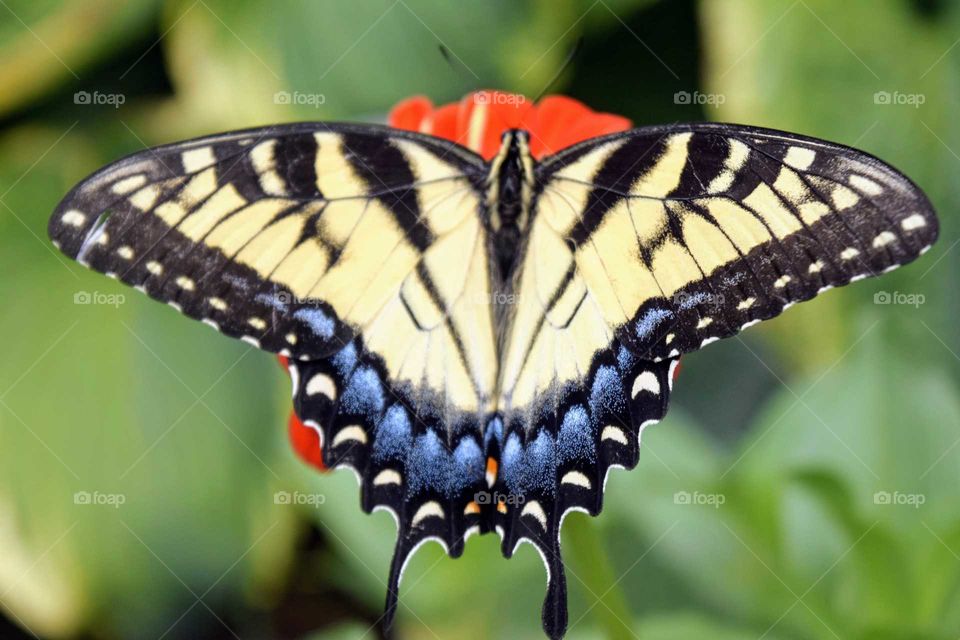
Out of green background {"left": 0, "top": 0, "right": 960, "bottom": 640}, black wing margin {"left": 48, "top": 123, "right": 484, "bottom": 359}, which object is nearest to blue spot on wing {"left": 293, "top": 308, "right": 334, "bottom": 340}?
black wing margin {"left": 48, "top": 123, "right": 484, "bottom": 359}

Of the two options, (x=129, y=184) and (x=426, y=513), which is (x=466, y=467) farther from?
(x=129, y=184)

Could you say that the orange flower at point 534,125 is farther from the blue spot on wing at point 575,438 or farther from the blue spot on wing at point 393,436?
the blue spot on wing at point 575,438

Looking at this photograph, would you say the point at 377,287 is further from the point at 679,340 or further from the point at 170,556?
the point at 170,556

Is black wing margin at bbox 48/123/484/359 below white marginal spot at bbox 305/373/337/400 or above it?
above

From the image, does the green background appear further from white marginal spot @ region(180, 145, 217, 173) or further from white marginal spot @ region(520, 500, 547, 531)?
white marginal spot @ region(180, 145, 217, 173)

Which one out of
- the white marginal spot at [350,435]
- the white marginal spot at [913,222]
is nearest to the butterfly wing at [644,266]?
the white marginal spot at [913,222]

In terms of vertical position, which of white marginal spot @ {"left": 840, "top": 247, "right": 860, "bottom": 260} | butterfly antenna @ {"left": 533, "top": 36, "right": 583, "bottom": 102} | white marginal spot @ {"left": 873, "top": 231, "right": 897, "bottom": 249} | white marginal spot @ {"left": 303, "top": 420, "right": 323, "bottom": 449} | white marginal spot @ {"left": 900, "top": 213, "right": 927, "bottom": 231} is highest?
butterfly antenna @ {"left": 533, "top": 36, "right": 583, "bottom": 102}

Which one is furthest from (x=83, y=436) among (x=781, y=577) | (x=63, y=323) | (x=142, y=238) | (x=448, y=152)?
(x=781, y=577)

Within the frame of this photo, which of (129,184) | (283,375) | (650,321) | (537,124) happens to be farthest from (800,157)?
(283,375)
